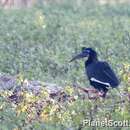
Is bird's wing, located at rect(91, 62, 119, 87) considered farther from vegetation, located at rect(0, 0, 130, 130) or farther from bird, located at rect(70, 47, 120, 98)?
vegetation, located at rect(0, 0, 130, 130)

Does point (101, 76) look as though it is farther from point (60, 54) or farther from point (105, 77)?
point (60, 54)

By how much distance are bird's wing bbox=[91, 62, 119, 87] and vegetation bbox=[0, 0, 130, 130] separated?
111 millimetres

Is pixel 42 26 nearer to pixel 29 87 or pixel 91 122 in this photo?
pixel 29 87

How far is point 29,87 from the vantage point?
9.77 meters

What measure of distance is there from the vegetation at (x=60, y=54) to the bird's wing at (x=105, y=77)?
111 millimetres

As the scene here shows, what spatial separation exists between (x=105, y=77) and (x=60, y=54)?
4.86 m

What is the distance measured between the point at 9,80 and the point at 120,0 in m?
19.5

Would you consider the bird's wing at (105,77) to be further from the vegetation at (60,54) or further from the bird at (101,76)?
the vegetation at (60,54)

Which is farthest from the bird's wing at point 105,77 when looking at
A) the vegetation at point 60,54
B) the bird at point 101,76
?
the vegetation at point 60,54

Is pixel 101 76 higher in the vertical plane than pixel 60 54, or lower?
higher

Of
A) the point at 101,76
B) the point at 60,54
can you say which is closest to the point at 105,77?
the point at 101,76

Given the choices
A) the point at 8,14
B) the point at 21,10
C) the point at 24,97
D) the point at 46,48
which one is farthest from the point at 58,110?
the point at 21,10

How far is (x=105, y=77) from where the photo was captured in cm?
959

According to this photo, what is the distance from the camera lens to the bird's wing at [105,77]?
949 centimetres
